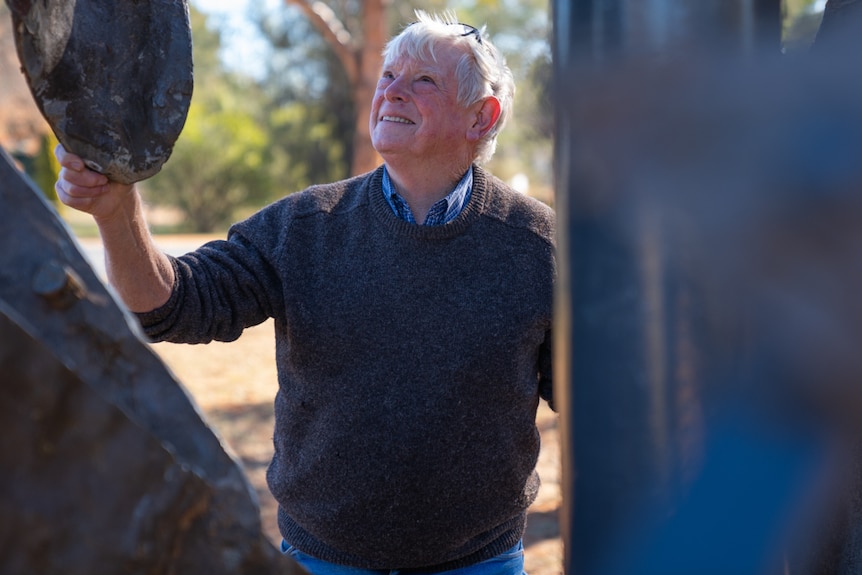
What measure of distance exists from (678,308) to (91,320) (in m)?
0.49

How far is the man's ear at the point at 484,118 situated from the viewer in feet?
7.72

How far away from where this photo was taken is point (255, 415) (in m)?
6.79

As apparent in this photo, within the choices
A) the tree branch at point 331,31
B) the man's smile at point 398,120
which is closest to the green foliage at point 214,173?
the tree branch at point 331,31

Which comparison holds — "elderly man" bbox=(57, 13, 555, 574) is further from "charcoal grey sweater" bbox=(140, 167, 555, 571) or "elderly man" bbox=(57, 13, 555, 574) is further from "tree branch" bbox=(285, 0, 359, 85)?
"tree branch" bbox=(285, 0, 359, 85)

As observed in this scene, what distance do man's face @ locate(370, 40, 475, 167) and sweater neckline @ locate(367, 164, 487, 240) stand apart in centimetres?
9

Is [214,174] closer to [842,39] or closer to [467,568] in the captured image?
[467,568]

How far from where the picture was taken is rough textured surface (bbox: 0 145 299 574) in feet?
2.23

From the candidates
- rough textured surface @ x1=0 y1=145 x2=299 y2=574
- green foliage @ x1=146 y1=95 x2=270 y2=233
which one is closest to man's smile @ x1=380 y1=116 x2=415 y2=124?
rough textured surface @ x1=0 y1=145 x2=299 y2=574

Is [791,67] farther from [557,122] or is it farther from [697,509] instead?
[697,509]

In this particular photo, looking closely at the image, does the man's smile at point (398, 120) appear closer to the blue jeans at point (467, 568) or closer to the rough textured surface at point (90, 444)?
the blue jeans at point (467, 568)

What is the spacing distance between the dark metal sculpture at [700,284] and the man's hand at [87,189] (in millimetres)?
841

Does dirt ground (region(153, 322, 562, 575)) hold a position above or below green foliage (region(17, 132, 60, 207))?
above

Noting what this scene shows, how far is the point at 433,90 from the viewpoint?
2.28m

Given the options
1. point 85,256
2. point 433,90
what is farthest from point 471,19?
point 85,256
